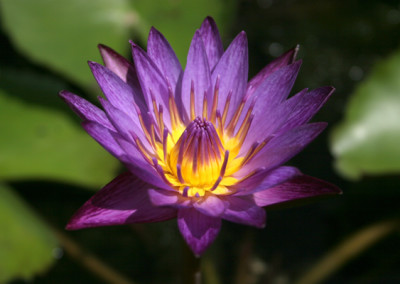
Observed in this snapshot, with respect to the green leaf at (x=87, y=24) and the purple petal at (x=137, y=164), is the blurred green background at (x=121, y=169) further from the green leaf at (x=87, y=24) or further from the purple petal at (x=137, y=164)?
the purple petal at (x=137, y=164)

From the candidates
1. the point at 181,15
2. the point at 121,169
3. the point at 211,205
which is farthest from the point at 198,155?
the point at 181,15

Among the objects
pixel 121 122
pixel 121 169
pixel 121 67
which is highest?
pixel 121 67

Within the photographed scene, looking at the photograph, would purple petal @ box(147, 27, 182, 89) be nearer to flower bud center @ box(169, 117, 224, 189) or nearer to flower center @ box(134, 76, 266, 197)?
flower center @ box(134, 76, 266, 197)

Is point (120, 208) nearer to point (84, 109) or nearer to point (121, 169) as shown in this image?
point (84, 109)

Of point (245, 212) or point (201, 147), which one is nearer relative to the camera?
point (245, 212)

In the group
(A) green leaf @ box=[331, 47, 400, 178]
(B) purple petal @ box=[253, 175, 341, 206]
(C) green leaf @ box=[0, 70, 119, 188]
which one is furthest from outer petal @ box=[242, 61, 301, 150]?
(C) green leaf @ box=[0, 70, 119, 188]

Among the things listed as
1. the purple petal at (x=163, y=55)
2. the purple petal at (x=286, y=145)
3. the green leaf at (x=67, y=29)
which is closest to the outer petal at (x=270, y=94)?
the purple petal at (x=286, y=145)

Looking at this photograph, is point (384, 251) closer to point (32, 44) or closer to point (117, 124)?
point (117, 124)
